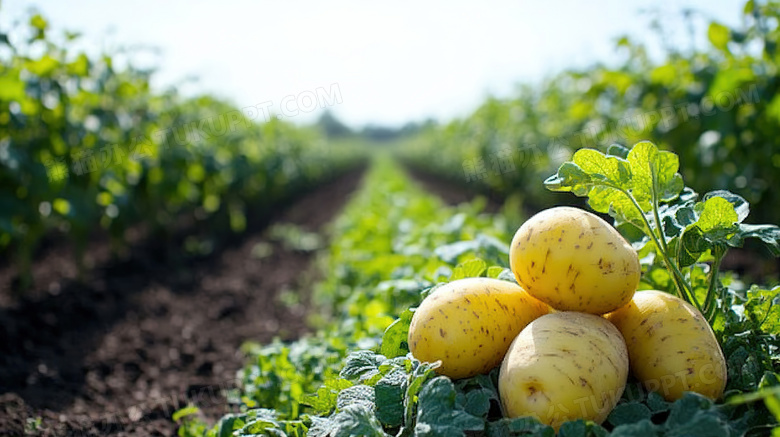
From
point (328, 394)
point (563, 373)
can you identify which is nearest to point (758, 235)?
point (563, 373)

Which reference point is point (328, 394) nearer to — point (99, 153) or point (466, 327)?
point (466, 327)

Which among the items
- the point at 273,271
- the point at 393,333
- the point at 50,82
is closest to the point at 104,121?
the point at 50,82

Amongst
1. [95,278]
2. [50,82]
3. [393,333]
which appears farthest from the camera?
[95,278]

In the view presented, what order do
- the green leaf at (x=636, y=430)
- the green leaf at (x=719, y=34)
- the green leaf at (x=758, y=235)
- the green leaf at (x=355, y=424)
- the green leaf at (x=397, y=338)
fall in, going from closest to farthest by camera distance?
the green leaf at (x=636, y=430)
the green leaf at (x=355, y=424)
the green leaf at (x=758, y=235)
the green leaf at (x=397, y=338)
the green leaf at (x=719, y=34)

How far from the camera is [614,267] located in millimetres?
1628

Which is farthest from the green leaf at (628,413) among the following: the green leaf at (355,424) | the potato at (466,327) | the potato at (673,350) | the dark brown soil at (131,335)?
the dark brown soil at (131,335)

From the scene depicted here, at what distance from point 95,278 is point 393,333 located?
5.14 metres

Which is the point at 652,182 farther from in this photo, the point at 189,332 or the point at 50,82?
the point at 50,82

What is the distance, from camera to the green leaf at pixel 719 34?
420 cm

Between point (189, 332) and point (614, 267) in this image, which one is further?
point (189, 332)

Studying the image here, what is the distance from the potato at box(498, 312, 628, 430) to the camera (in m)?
1.46

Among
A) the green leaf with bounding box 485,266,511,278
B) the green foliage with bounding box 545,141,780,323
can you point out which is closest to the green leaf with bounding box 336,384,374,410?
the green leaf with bounding box 485,266,511,278

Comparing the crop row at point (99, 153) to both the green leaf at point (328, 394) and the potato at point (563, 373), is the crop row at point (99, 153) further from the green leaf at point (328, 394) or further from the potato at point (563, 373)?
the potato at point (563, 373)

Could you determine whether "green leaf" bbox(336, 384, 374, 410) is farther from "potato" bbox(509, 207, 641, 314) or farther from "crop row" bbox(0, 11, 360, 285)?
"crop row" bbox(0, 11, 360, 285)
